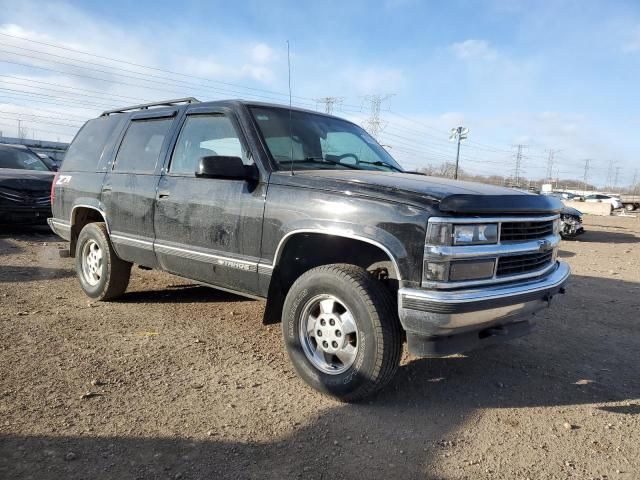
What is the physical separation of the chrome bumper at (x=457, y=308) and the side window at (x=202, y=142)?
1885 mm

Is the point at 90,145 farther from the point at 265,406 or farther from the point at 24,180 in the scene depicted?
the point at 24,180

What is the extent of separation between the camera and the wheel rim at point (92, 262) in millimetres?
5376

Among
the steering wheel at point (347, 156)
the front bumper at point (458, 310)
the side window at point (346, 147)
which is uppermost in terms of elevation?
the side window at point (346, 147)

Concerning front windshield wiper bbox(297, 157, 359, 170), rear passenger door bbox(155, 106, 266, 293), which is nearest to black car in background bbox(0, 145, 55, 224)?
rear passenger door bbox(155, 106, 266, 293)

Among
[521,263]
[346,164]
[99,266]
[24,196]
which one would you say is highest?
[346,164]

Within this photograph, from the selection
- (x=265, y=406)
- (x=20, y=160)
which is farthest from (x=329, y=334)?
(x=20, y=160)

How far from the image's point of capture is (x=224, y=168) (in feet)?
11.8

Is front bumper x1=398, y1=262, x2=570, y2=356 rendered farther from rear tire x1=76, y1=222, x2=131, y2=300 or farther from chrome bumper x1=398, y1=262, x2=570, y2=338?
rear tire x1=76, y1=222, x2=131, y2=300

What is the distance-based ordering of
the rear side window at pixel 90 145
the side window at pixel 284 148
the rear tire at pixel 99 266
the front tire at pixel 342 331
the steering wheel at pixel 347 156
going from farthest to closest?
the rear side window at pixel 90 145
the rear tire at pixel 99 266
the steering wheel at pixel 347 156
the side window at pixel 284 148
the front tire at pixel 342 331

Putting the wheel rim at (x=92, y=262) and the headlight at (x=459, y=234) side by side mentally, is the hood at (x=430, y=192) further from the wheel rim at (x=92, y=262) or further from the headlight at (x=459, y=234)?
the wheel rim at (x=92, y=262)

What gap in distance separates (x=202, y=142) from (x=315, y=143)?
3.20ft

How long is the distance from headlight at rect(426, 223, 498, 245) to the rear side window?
401 centimetres

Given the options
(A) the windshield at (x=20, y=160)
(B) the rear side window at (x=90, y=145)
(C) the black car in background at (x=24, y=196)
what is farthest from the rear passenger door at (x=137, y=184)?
(A) the windshield at (x=20, y=160)

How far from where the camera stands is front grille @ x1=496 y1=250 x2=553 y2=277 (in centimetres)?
314
